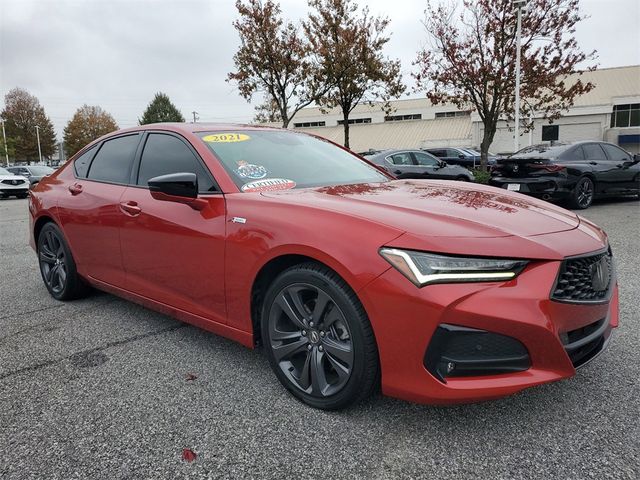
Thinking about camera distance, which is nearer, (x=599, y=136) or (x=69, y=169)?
(x=69, y=169)

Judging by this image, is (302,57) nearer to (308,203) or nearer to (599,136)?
(308,203)

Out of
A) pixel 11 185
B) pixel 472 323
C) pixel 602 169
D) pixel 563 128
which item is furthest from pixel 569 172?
pixel 563 128

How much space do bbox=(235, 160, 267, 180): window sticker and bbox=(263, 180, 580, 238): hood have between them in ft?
0.79

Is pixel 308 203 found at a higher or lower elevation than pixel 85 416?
higher

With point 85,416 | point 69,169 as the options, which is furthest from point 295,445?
point 69,169

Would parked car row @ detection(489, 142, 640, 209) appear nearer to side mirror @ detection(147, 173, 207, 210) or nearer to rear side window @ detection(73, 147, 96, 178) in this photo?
rear side window @ detection(73, 147, 96, 178)

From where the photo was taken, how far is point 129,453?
2045 mm

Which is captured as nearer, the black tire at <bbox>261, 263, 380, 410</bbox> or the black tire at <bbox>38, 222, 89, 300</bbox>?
the black tire at <bbox>261, 263, 380, 410</bbox>

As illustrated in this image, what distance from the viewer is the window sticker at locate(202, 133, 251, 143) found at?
120 inches

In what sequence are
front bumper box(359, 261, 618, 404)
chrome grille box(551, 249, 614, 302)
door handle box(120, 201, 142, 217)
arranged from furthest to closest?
door handle box(120, 201, 142, 217) < chrome grille box(551, 249, 614, 302) < front bumper box(359, 261, 618, 404)

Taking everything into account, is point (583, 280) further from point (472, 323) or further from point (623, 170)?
point (623, 170)

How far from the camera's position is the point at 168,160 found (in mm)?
3203

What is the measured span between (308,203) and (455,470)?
1354 millimetres

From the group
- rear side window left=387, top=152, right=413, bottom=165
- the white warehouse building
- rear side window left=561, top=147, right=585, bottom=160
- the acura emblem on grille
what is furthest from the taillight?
the white warehouse building
